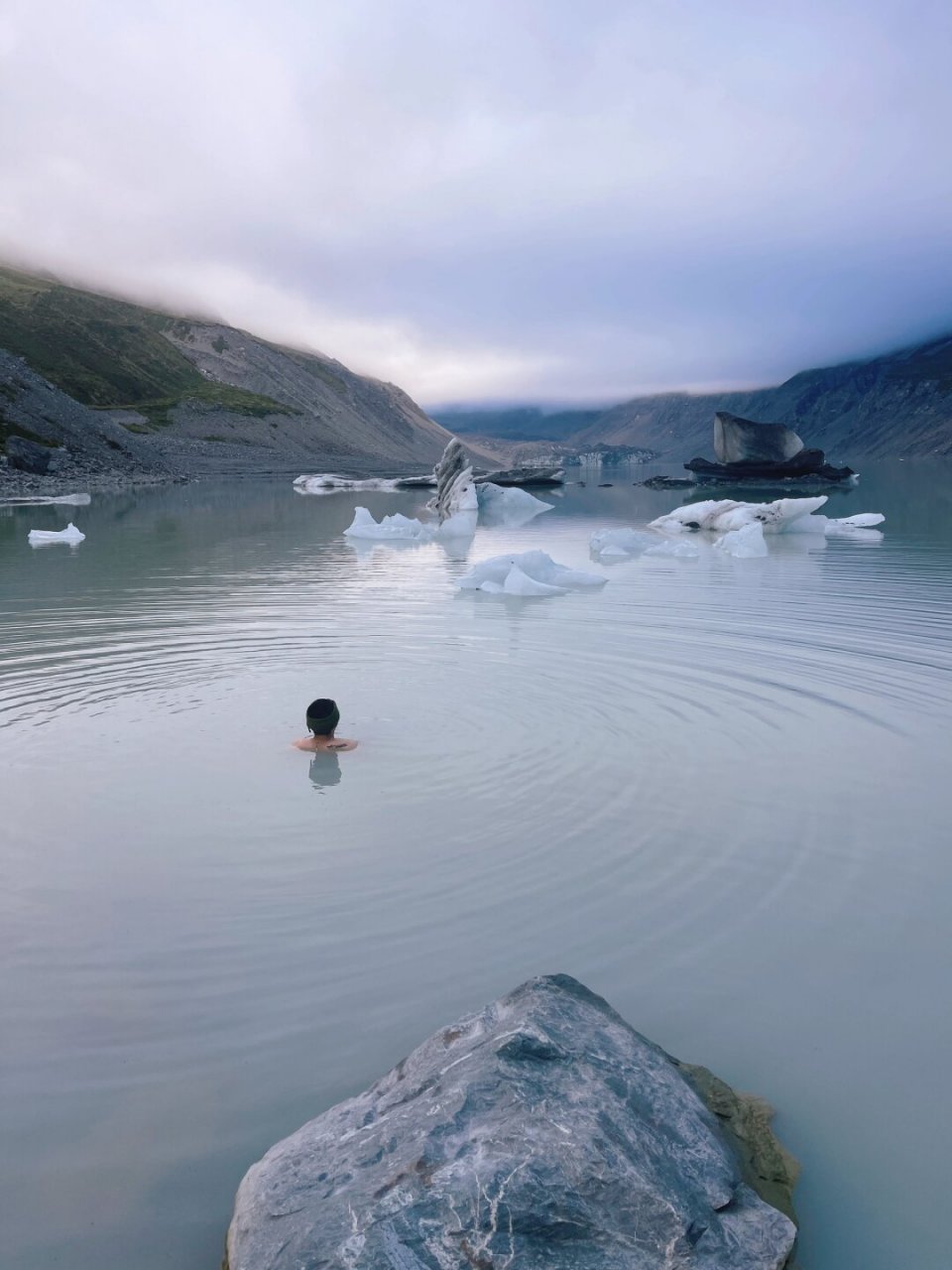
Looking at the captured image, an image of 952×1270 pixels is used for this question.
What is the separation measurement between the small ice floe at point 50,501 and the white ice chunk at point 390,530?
22835 mm

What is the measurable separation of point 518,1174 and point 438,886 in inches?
141

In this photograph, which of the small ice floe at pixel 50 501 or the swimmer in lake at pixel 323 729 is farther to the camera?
the small ice floe at pixel 50 501

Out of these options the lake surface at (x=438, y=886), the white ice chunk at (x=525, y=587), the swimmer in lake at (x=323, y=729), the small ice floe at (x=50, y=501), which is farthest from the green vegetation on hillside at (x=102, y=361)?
the swimmer in lake at (x=323, y=729)

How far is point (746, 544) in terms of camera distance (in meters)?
30.0

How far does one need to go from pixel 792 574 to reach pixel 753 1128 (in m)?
21.6

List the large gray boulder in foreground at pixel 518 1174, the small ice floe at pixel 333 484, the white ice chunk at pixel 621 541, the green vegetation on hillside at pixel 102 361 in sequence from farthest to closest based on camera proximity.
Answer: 1. the green vegetation on hillside at pixel 102 361
2. the small ice floe at pixel 333 484
3. the white ice chunk at pixel 621 541
4. the large gray boulder in foreground at pixel 518 1174

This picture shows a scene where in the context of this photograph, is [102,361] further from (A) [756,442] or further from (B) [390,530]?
(B) [390,530]

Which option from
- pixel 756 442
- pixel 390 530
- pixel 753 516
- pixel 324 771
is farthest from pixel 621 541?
pixel 756 442

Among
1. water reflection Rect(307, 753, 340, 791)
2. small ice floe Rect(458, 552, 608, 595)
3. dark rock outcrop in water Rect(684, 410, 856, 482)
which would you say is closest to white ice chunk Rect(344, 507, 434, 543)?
small ice floe Rect(458, 552, 608, 595)

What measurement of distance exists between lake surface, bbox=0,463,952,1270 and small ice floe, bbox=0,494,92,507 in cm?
4054

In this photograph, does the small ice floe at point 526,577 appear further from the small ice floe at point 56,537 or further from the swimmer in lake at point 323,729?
the small ice floe at point 56,537

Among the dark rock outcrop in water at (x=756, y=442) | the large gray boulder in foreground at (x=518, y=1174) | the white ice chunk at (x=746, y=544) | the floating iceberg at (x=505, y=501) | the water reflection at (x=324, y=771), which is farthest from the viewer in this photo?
the dark rock outcrop in water at (x=756, y=442)

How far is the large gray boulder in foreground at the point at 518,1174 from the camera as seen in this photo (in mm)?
3217

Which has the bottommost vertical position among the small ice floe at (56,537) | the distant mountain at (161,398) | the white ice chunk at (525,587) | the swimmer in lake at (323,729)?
the small ice floe at (56,537)
